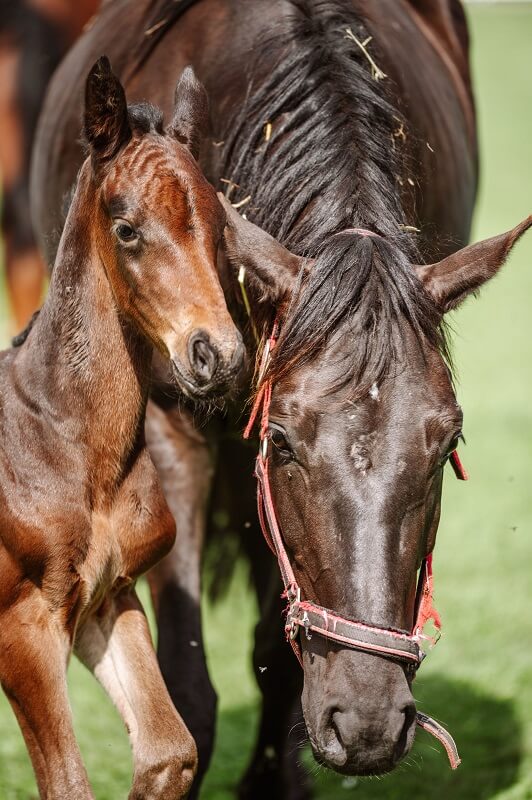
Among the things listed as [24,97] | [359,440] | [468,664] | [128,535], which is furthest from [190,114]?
[24,97]

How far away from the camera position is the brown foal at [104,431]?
2.90 metres

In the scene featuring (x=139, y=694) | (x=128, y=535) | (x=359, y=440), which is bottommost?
(x=139, y=694)

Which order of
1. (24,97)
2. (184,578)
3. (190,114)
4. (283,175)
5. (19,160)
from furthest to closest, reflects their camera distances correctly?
(19,160) < (24,97) < (184,578) < (283,175) < (190,114)

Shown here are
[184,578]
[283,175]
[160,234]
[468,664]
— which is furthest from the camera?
[468,664]

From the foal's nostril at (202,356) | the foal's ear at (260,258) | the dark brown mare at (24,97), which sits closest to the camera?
the foal's nostril at (202,356)

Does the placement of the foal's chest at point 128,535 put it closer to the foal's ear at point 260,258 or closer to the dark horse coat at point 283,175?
the dark horse coat at point 283,175

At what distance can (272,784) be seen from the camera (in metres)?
4.65

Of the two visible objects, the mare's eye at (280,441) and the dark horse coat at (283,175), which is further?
the dark horse coat at (283,175)

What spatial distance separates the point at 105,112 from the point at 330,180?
0.77m

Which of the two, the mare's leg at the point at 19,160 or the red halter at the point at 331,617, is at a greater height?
the red halter at the point at 331,617

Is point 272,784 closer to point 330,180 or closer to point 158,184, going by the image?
point 330,180

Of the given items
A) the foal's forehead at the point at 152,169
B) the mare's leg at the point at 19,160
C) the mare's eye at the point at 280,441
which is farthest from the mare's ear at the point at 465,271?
the mare's leg at the point at 19,160

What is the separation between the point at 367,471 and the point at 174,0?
8.05 feet

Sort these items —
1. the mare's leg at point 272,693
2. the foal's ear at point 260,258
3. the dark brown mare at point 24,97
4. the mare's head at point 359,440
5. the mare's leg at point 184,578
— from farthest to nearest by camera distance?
the dark brown mare at point 24,97
the mare's leg at point 272,693
the mare's leg at point 184,578
the foal's ear at point 260,258
the mare's head at point 359,440
